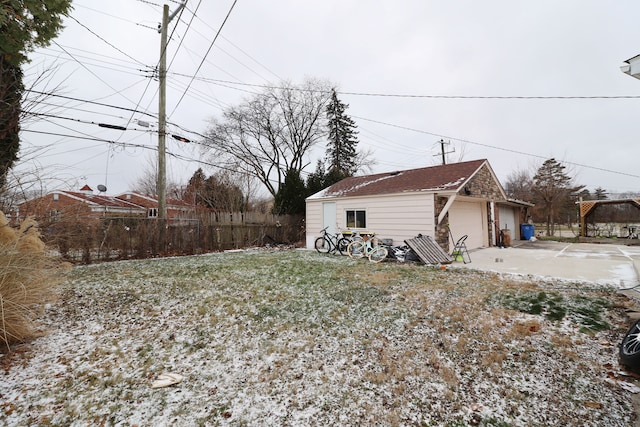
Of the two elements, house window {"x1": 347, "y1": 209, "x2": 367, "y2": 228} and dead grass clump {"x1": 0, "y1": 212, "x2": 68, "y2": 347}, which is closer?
dead grass clump {"x1": 0, "y1": 212, "x2": 68, "y2": 347}

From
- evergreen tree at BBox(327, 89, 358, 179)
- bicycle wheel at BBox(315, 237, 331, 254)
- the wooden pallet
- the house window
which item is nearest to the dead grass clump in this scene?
the wooden pallet

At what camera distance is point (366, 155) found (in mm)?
23453

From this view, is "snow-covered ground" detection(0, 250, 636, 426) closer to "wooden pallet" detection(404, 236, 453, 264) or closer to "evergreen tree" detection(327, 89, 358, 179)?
"wooden pallet" detection(404, 236, 453, 264)

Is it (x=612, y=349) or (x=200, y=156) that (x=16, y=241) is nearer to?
(x=612, y=349)

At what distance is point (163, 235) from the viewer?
987cm

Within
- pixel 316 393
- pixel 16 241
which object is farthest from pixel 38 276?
pixel 316 393

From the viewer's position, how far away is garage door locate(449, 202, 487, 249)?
10125mm

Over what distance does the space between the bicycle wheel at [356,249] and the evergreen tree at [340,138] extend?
12.3 metres

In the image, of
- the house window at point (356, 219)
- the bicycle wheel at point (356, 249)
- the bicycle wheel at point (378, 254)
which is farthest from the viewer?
the house window at point (356, 219)

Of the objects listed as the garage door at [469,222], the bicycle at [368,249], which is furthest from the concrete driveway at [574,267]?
the bicycle at [368,249]

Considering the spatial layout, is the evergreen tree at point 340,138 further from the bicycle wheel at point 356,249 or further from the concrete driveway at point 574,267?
the concrete driveway at point 574,267

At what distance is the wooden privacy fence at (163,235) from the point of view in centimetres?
722

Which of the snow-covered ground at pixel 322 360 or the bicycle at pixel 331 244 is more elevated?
the bicycle at pixel 331 244

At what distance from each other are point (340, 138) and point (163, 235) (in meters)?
15.8
